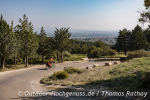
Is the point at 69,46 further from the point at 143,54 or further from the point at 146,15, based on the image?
the point at 146,15

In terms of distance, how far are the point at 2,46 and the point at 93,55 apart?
2593cm

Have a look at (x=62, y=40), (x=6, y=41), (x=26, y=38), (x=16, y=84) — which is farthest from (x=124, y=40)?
(x=16, y=84)

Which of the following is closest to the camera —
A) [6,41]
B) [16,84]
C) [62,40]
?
[16,84]

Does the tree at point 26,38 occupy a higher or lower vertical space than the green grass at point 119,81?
higher

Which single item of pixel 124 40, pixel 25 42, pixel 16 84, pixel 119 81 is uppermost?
pixel 124 40

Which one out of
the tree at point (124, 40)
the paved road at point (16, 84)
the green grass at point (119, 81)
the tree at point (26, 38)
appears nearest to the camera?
the green grass at point (119, 81)

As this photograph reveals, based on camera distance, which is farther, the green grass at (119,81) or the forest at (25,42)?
the forest at (25,42)

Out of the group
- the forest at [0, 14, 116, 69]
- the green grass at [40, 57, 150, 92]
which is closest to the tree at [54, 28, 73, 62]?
the forest at [0, 14, 116, 69]

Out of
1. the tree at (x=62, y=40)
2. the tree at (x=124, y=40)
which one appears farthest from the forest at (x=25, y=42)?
the tree at (x=124, y=40)

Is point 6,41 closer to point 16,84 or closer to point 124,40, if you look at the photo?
point 16,84

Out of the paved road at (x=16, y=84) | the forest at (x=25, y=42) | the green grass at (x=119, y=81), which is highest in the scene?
the forest at (x=25, y=42)

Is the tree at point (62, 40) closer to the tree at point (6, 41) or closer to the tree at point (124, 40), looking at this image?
the tree at point (6, 41)

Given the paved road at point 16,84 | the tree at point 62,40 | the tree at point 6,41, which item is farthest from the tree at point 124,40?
the tree at point 6,41

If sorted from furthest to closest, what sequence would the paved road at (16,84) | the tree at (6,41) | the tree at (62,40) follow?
the tree at (62,40)
the tree at (6,41)
the paved road at (16,84)
